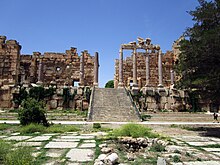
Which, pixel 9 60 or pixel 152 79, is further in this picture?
pixel 152 79

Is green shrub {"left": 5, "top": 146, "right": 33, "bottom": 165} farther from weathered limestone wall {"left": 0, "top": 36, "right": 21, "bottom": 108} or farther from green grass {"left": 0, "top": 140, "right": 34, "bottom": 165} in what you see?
weathered limestone wall {"left": 0, "top": 36, "right": 21, "bottom": 108}

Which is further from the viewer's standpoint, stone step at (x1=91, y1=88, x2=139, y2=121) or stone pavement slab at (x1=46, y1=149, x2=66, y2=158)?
stone step at (x1=91, y1=88, x2=139, y2=121)

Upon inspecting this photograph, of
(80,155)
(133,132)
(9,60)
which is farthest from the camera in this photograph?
(9,60)

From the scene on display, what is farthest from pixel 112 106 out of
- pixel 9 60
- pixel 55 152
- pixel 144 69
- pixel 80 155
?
pixel 144 69

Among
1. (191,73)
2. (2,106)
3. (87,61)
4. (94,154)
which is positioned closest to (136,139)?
(94,154)

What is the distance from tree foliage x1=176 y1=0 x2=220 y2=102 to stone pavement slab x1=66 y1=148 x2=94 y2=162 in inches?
232

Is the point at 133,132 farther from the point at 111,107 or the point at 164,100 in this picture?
the point at 164,100

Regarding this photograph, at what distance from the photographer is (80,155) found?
14.0ft

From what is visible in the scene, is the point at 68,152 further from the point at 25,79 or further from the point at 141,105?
the point at 25,79

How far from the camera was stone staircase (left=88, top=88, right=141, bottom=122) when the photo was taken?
14.5 m

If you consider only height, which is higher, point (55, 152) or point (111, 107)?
point (111, 107)

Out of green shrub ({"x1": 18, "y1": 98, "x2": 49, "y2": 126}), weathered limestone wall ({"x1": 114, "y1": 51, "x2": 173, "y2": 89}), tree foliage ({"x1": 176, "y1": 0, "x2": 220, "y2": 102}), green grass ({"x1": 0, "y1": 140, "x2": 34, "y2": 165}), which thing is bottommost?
green grass ({"x1": 0, "y1": 140, "x2": 34, "y2": 165})

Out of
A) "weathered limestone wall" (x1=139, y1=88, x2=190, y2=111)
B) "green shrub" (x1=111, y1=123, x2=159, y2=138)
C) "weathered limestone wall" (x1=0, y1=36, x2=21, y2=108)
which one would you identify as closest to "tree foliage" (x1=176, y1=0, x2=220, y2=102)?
"green shrub" (x1=111, y1=123, x2=159, y2=138)

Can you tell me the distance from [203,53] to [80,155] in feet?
22.7
